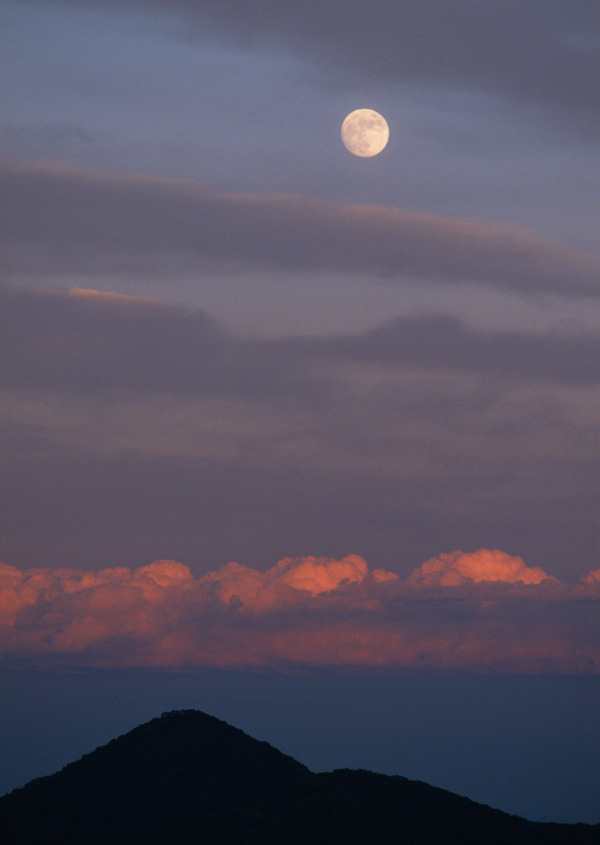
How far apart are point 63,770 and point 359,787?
37968 mm

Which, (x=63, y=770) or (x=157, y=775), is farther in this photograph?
(x=63, y=770)

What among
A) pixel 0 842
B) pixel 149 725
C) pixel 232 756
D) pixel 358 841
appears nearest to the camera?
pixel 358 841

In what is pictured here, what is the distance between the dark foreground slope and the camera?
107250 millimetres

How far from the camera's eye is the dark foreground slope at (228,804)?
107 meters

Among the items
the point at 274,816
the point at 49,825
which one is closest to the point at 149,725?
the point at 49,825

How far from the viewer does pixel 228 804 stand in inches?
4405

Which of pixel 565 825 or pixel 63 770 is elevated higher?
pixel 63 770

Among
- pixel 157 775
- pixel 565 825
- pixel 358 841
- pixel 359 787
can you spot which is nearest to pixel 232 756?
pixel 157 775

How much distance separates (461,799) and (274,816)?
72.8ft

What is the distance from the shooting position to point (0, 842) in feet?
376

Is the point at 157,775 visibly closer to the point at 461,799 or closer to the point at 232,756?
the point at 232,756

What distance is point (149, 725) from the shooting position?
13538 cm

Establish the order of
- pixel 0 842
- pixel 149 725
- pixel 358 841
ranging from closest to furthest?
1. pixel 358 841
2. pixel 0 842
3. pixel 149 725

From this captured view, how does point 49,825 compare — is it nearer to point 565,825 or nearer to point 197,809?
point 197,809
